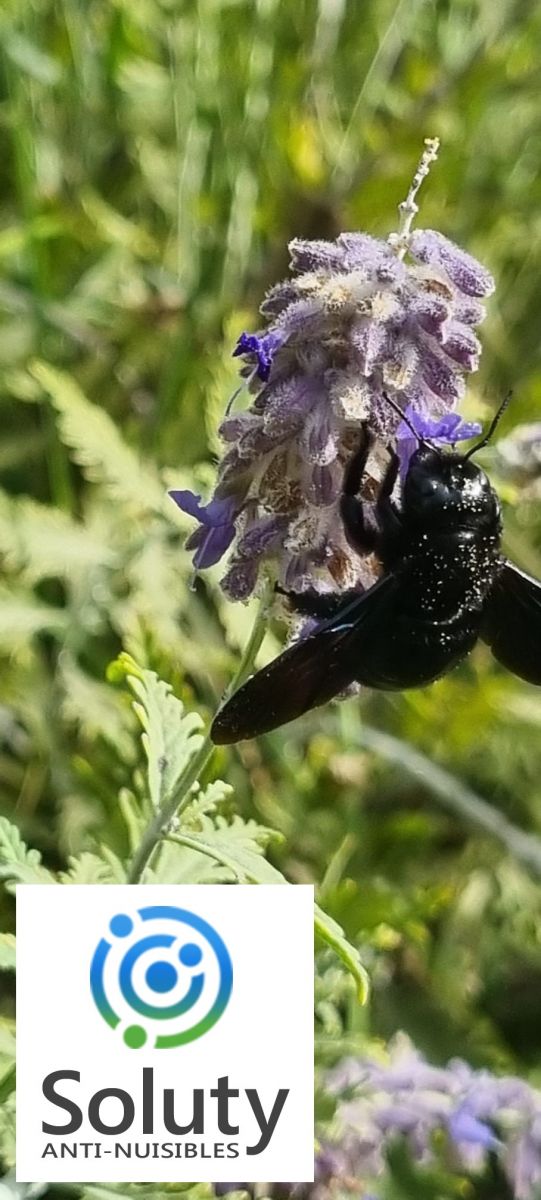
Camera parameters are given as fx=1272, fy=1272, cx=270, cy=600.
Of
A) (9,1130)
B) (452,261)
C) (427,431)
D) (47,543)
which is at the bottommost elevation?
(9,1130)

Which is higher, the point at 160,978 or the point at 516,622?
the point at 516,622

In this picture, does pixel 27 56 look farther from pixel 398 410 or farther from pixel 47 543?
pixel 398 410

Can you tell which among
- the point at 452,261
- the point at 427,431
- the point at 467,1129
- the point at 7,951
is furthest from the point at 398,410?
the point at 467,1129

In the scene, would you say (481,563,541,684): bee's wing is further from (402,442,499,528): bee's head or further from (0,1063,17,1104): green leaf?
(0,1063,17,1104): green leaf

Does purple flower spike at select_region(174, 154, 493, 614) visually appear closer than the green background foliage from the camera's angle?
Yes

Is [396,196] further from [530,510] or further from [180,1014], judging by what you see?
[180,1014]

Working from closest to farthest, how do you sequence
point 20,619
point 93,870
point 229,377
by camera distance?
1. point 93,870
2. point 229,377
3. point 20,619

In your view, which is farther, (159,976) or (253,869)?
(159,976)

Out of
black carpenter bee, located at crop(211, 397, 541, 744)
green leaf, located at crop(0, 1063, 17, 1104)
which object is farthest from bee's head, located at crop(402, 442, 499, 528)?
green leaf, located at crop(0, 1063, 17, 1104)
